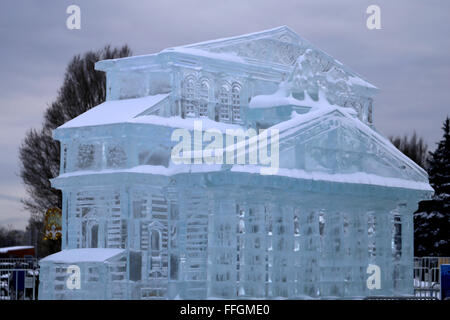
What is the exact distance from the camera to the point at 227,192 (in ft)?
110

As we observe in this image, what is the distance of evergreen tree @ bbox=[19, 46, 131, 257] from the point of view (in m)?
56.9

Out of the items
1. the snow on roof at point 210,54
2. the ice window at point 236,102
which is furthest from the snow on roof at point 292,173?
the snow on roof at point 210,54

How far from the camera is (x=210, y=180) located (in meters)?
33.3

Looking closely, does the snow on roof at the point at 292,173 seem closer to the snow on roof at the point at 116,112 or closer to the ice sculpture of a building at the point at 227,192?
the ice sculpture of a building at the point at 227,192

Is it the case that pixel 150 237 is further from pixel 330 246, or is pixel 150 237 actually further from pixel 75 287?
pixel 330 246

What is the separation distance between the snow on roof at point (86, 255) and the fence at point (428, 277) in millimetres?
14141

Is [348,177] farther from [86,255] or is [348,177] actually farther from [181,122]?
[86,255]

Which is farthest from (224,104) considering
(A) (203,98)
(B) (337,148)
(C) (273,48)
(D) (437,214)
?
(D) (437,214)

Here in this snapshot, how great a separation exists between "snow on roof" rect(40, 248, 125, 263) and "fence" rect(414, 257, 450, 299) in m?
14.1

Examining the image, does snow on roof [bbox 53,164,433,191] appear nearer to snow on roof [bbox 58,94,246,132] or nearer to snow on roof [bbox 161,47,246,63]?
snow on roof [bbox 58,94,246,132]

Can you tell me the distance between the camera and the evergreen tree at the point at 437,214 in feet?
182

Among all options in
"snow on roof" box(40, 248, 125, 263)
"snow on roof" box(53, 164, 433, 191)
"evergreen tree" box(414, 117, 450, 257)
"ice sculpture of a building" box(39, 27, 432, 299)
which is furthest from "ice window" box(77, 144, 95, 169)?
"evergreen tree" box(414, 117, 450, 257)

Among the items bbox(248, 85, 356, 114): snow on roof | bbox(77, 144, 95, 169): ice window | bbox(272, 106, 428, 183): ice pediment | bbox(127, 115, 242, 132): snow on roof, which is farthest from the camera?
bbox(248, 85, 356, 114): snow on roof
